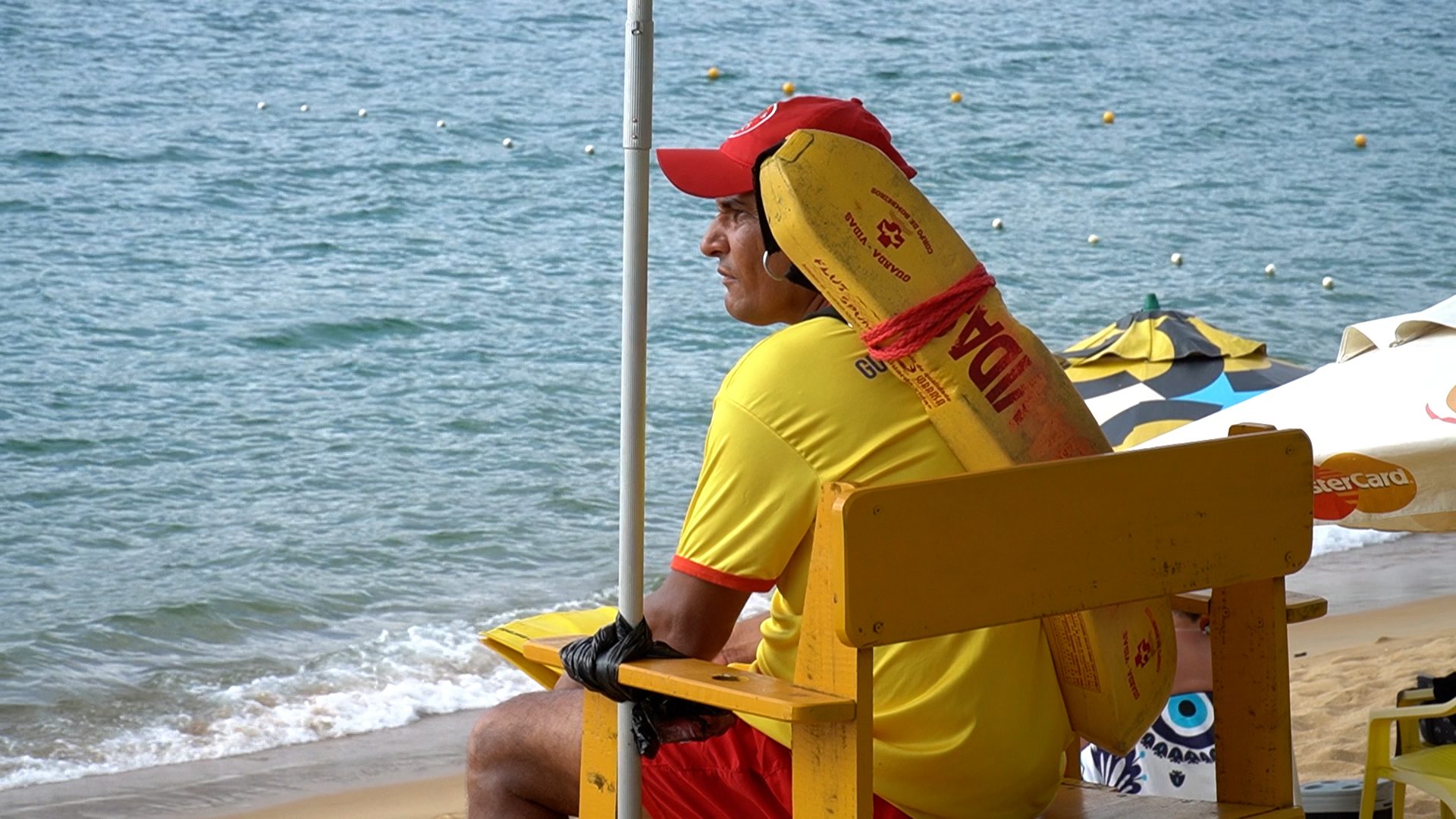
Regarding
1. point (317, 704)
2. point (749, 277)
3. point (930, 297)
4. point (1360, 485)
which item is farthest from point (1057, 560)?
point (317, 704)

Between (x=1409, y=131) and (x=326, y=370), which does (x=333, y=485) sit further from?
(x=1409, y=131)

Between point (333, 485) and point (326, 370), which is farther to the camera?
point (326, 370)

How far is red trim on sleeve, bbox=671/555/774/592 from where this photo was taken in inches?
85.6

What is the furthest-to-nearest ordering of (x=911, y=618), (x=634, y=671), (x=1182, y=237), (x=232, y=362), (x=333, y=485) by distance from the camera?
(x=1182, y=237)
(x=232, y=362)
(x=333, y=485)
(x=634, y=671)
(x=911, y=618)

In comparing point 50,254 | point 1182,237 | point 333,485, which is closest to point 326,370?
point 333,485

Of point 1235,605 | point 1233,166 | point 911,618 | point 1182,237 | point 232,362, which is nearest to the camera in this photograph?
point 911,618

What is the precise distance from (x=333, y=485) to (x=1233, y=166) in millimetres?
13496

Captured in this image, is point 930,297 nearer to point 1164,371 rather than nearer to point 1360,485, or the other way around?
point 1360,485

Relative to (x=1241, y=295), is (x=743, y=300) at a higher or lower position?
higher

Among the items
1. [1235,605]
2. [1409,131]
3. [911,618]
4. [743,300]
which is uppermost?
[743,300]

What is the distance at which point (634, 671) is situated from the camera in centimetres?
208

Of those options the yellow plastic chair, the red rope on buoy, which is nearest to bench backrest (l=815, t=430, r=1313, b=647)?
the red rope on buoy

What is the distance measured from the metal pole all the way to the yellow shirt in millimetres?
78

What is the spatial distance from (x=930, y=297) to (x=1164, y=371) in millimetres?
3449
